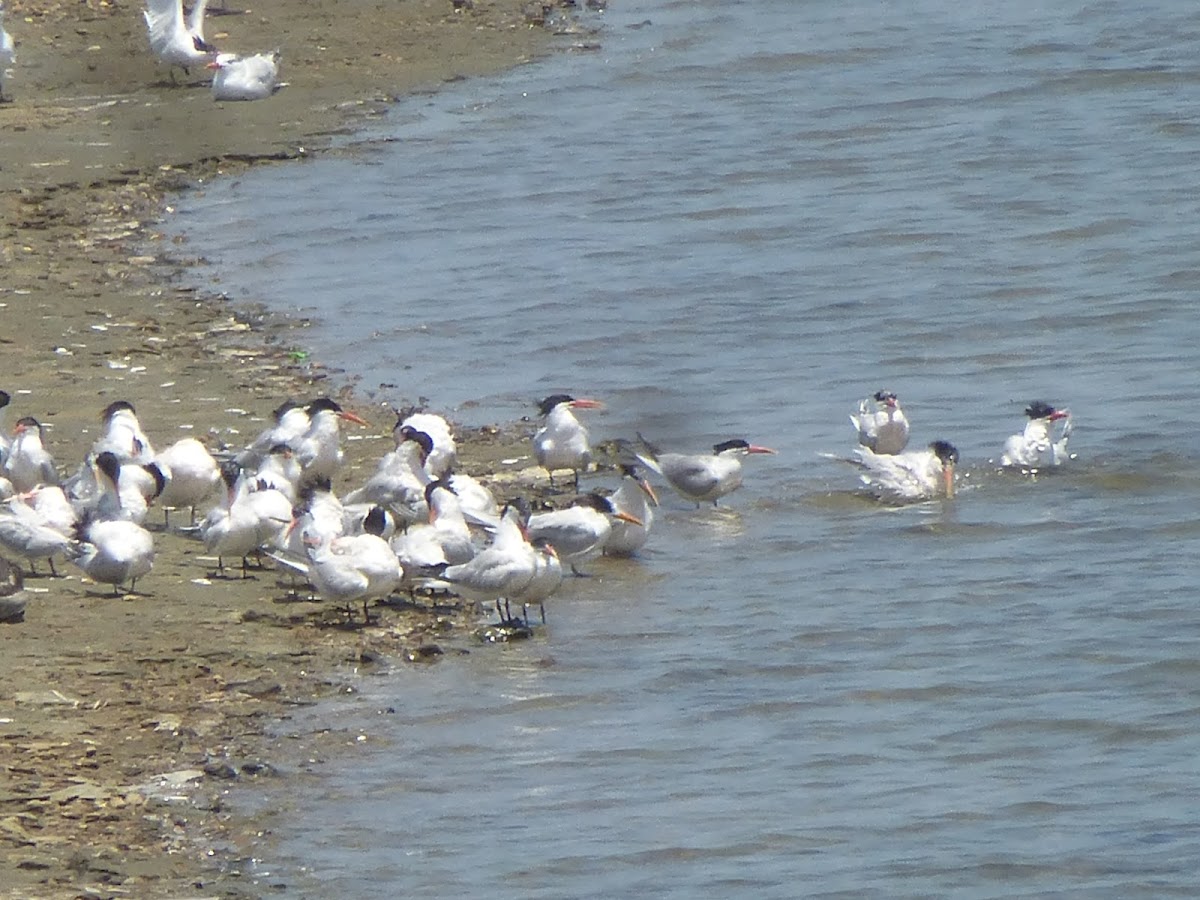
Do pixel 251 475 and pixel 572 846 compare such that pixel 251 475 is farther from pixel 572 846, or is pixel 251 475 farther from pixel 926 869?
pixel 926 869

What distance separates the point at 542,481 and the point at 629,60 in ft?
37.6

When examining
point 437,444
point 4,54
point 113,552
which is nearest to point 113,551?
point 113,552

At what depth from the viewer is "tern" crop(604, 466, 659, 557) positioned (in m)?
10.3

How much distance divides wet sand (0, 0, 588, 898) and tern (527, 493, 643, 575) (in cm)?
59

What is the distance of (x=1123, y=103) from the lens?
2047 centimetres

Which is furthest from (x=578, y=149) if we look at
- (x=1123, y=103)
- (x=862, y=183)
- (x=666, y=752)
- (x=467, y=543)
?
(x=666, y=752)

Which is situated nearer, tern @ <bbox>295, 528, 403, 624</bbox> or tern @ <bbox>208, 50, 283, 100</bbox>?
tern @ <bbox>295, 528, 403, 624</bbox>

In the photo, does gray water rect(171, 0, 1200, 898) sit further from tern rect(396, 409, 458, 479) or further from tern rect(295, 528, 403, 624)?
tern rect(396, 409, 458, 479)

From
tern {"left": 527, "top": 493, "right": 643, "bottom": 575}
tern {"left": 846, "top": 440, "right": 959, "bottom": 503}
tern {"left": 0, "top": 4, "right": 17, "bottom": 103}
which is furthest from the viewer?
tern {"left": 0, "top": 4, "right": 17, "bottom": 103}

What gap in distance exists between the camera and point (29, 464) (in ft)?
33.6

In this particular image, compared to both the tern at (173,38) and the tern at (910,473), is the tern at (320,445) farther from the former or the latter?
the tern at (173,38)

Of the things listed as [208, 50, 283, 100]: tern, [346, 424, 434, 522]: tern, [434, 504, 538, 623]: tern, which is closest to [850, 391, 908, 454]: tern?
[346, 424, 434, 522]: tern

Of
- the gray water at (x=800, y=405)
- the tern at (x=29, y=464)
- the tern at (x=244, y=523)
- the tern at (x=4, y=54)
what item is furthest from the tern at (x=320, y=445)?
the tern at (x=4, y=54)

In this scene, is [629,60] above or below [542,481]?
above
